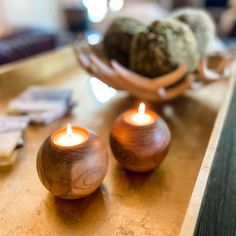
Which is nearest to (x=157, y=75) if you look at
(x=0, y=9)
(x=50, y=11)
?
(x=0, y=9)

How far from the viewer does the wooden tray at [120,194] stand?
0.31 m

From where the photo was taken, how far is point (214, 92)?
706mm

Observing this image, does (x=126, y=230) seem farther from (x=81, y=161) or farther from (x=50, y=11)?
(x=50, y=11)

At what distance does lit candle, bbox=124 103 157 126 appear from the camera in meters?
0.39

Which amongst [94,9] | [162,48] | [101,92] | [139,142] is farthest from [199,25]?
[94,9]

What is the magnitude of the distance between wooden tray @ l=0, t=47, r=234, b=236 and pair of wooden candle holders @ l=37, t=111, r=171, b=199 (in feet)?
0.08

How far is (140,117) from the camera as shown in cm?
41

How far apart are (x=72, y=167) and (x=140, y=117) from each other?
0.14 meters

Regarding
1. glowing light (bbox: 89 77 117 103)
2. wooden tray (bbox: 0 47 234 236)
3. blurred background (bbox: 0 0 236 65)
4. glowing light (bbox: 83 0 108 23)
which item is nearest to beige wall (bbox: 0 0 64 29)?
blurred background (bbox: 0 0 236 65)

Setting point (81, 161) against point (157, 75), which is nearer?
point (81, 161)

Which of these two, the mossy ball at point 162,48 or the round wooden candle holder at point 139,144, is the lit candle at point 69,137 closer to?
the round wooden candle holder at point 139,144

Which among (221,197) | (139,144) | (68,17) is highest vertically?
(139,144)

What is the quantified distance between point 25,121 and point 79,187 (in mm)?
240

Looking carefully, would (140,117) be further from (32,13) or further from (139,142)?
(32,13)
